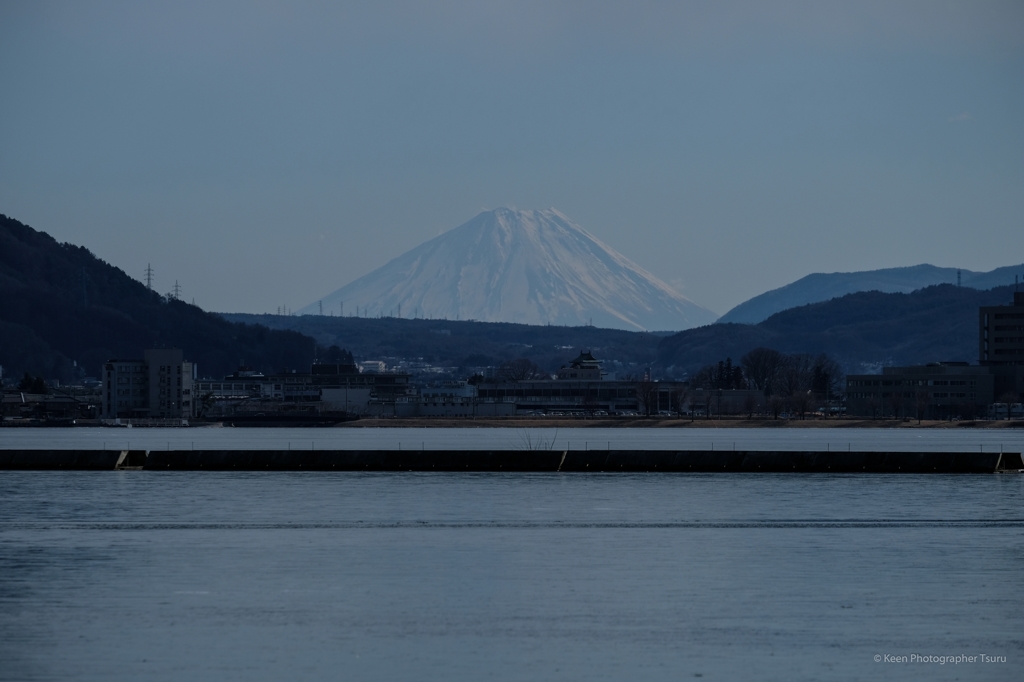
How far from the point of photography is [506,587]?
2741 cm

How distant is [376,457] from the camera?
65.9 meters

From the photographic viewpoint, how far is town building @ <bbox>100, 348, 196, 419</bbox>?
178m

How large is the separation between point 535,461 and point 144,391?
124109 mm

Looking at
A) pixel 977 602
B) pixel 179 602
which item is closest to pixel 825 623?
pixel 977 602

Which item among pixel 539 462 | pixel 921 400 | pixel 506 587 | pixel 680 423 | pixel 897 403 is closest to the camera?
pixel 506 587

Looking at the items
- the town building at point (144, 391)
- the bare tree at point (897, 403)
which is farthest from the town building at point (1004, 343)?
the town building at point (144, 391)

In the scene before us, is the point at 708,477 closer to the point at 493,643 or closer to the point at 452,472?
the point at 452,472

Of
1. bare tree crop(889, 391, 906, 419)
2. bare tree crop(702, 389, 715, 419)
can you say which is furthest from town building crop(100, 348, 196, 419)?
bare tree crop(889, 391, 906, 419)

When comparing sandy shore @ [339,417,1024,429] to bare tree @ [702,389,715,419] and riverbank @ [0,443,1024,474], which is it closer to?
bare tree @ [702,389,715,419]

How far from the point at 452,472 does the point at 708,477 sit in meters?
11.2

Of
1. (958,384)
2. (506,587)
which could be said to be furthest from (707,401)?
(506,587)

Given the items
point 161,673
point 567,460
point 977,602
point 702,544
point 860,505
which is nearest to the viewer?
point 161,673

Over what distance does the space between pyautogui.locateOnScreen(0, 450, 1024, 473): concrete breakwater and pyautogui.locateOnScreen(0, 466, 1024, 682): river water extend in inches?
628

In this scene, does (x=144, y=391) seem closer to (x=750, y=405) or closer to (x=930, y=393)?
(x=750, y=405)
